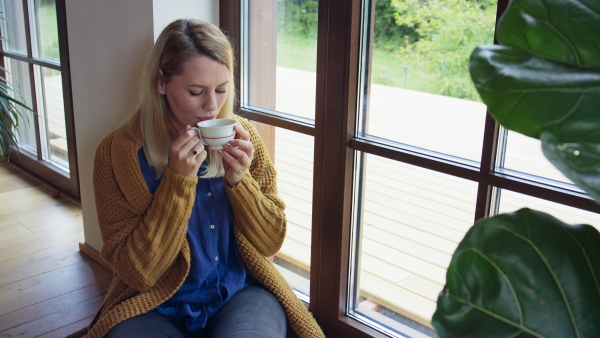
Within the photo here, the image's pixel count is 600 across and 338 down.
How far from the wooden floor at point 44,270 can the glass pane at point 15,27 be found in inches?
34.9

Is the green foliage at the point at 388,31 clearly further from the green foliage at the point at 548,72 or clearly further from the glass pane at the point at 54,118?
the glass pane at the point at 54,118

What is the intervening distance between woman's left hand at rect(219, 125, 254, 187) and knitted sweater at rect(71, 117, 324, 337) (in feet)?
0.11

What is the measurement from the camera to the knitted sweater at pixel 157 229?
1545 millimetres

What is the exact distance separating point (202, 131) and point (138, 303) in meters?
0.48

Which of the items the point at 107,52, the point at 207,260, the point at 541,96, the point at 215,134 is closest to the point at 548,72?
the point at 541,96

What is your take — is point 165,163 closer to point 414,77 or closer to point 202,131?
point 202,131

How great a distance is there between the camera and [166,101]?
1686 millimetres

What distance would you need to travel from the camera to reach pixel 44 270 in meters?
2.49

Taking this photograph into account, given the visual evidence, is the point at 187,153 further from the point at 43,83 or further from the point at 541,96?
the point at 43,83

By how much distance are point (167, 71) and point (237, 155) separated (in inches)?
12.0

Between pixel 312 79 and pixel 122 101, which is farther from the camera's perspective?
Answer: pixel 122 101

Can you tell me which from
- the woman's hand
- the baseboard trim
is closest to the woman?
the woman's hand

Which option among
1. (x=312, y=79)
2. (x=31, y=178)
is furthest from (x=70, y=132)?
(x=312, y=79)

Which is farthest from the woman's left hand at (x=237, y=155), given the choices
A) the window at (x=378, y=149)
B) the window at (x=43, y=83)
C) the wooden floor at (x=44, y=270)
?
the window at (x=43, y=83)
